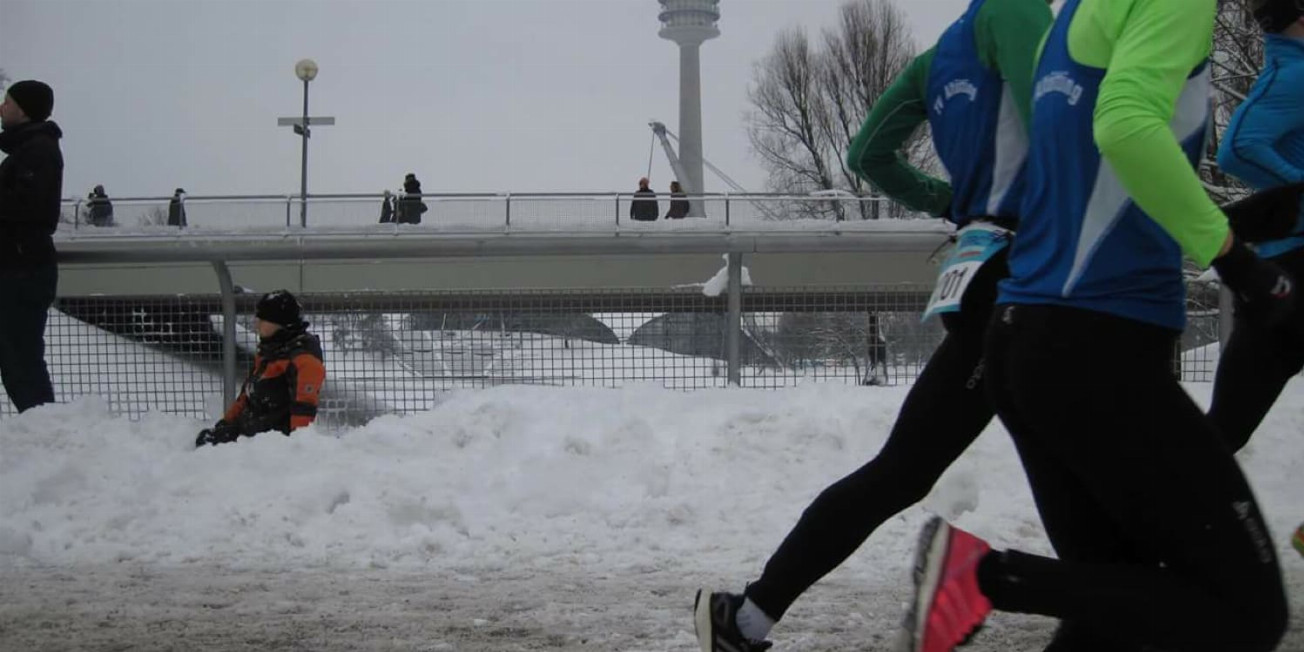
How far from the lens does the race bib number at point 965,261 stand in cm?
294

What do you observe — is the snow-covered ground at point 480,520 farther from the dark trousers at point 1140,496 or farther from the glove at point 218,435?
the dark trousers at point 1140,496

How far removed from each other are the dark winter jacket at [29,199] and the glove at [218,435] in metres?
1.35

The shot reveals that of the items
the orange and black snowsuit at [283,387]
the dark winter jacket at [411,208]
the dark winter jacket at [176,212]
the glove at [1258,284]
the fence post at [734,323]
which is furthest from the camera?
the dark winter jacket at [411,208]

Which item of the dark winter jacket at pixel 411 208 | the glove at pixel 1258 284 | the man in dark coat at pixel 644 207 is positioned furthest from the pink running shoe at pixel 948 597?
the dark winter jacket at pixel 411 208

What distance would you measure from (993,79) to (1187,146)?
658mm

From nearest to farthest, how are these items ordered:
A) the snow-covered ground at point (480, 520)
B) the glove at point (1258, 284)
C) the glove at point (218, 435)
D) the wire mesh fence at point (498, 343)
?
1. the glove at point (1258, 284)
2. the snow-covered ground at point (480, 520)
3. the glove at point (218, 435)
4. the wire mesh fence at point (498, 343)

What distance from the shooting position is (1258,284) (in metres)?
2.27

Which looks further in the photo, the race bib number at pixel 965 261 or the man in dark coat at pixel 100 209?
the man in dark coat at pixel 100 209

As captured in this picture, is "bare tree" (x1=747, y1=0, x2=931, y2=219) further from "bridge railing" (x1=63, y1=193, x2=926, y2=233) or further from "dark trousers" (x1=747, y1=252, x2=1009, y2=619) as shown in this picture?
"dark trousers" (x1=747, y1=252, x2=1009, y2=619)

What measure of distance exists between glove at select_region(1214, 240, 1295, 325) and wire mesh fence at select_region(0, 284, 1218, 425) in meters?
5.29

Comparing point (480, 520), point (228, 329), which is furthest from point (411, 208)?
point (480, 520)

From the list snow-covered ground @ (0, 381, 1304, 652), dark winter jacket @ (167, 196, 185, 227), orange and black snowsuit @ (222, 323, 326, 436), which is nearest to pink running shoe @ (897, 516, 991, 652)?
snow-covered ground @ (0, 381, 1304, 652)

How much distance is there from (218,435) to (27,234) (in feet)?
5.18

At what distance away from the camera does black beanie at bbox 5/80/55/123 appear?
7422 millimetres
